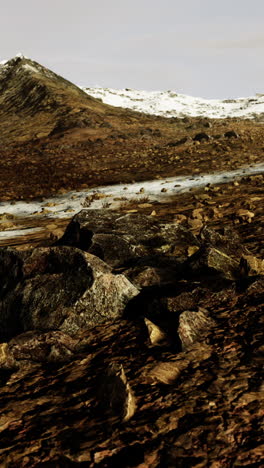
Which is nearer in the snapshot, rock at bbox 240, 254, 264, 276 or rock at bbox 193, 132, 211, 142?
rock at bbox 240, 254, 264, 276

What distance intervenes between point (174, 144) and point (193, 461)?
68.4 ft

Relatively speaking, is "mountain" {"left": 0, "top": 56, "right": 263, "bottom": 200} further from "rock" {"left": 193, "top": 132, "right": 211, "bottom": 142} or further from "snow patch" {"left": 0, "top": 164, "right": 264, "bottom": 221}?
"snow patch" {"left": 0, "top": 164, "right": 264, "bottom": 221}

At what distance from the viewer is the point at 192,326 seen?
350 cm

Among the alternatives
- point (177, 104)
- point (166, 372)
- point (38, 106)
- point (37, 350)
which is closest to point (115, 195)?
point (37, 350)

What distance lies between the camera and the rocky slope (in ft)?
7.80

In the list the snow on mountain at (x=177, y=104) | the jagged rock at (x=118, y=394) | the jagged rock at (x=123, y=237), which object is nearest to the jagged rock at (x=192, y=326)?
the jagged rock at (x=118, y=394)

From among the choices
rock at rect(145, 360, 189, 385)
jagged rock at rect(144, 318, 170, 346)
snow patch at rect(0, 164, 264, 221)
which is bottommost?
rock at rect(145, 360, 189, 385)

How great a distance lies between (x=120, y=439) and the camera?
2428 millimetres

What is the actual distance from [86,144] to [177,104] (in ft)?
111

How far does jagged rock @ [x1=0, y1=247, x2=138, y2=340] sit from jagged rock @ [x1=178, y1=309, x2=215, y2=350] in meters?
0.84

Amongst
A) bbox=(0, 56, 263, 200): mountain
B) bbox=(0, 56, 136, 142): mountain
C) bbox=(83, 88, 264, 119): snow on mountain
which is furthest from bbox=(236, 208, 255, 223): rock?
bbox=(83, 88, 264, 119): snow on mountain

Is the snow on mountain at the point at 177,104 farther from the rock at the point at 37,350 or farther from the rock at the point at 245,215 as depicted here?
the rock at the point at 37,350

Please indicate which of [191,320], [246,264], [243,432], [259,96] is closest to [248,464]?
[243,432]

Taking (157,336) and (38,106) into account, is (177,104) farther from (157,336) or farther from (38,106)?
(157,336)
